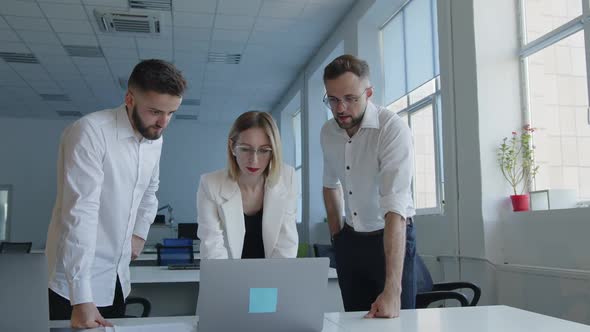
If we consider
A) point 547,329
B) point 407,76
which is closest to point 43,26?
point 407,76

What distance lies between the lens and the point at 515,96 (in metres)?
3.81

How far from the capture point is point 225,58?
7.84m

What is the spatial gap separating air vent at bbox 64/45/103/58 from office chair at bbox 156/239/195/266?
12.5 ft

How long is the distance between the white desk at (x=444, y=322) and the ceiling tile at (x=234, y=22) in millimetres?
5152

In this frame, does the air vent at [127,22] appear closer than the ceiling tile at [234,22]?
Yes

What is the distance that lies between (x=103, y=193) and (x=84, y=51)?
249 inches

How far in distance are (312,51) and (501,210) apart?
15.0 feet

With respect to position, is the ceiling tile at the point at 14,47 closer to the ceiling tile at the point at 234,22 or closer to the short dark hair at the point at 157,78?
the ceiling tile at the point at 234,22

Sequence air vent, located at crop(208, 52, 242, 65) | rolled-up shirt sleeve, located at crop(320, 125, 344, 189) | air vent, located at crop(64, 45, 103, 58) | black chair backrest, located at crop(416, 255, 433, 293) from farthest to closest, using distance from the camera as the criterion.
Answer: air vent, located at crop(208, 52, 242, 65) < air vent, located at crop(64, 45, 103, 58) < black chair backrest, located at crop(416, 255, 433, 293) < rolled-up shirt sleeve, located at crop(320, 125, 344, 189)

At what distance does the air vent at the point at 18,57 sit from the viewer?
7566mm

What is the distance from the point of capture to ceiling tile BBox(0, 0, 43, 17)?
19.4 feet

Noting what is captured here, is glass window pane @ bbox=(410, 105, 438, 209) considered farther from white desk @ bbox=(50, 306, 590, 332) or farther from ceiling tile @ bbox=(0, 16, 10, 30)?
ceiling tile @ bbox=(0, 16, 10, 30)

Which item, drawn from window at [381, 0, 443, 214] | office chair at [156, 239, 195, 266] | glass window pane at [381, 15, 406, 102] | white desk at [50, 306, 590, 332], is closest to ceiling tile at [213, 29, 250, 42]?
glass window pane at [381, 15, 406, 102]

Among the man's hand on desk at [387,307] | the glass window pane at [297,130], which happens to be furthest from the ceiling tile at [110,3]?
the man's hand on desk at [387,307]
